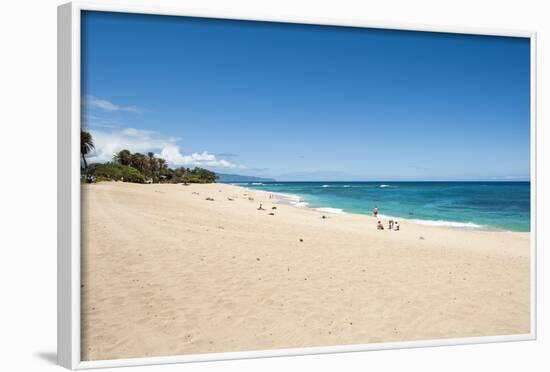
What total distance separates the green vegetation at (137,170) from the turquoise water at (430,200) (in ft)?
2.94

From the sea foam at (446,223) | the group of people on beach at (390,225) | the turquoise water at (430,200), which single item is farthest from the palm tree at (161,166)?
the sea foam at (446,223)

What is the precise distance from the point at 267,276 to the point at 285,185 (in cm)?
81

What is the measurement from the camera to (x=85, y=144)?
3.85 m

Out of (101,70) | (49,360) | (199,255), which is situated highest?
(101,70)

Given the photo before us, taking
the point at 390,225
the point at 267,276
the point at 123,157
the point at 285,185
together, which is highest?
the point at 123,157

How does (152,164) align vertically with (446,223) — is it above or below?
above

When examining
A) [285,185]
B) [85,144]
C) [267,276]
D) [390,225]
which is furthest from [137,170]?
[390,225]

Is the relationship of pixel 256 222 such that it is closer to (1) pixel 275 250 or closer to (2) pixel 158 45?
(1) pixel 275 250

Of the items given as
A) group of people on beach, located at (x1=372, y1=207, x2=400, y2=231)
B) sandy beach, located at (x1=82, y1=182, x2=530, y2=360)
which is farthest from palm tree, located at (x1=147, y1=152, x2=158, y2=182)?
group of people on beach, located at (x1=372, y1=207, x2=400, y2=231)

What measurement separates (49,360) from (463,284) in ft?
11.7

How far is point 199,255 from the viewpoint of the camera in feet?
14.0

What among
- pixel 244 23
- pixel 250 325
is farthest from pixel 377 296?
pixel 244 23

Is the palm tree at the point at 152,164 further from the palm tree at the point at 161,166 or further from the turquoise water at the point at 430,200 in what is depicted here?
the turquoise water at the point at 430,200

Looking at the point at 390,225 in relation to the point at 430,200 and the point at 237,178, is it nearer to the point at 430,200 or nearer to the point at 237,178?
the point at 430,200
